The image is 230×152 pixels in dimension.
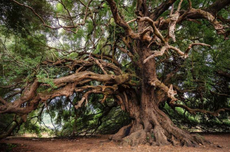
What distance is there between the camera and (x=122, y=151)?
4.03m

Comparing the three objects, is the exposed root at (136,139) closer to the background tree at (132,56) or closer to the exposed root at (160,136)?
the background tree at (132,56)

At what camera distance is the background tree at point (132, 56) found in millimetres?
3834

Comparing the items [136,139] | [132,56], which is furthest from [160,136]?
[132,56]

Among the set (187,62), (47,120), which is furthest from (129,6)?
(47,120)

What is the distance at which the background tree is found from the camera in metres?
3.83

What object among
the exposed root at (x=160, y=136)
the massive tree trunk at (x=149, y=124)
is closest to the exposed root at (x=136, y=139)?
the massive tree trunk at (x=149, y=124)

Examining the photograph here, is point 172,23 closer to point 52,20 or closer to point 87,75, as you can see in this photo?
point 87,75

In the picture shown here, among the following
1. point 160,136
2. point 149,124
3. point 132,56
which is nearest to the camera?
point 160,136

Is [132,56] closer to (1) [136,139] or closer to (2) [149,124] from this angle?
(2) [149,124]

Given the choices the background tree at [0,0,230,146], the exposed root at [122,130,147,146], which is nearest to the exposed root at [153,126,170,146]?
the background tree at [0,0,230,146]

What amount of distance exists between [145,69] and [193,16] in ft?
7.22

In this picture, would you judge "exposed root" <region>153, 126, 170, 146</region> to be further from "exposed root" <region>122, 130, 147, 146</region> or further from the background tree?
"exposed root" <region>122, 130, 147, 146</region>

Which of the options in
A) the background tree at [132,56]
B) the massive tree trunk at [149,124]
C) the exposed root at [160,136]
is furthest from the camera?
the massive tree trunk at [149,124]

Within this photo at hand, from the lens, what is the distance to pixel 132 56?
6133mm
